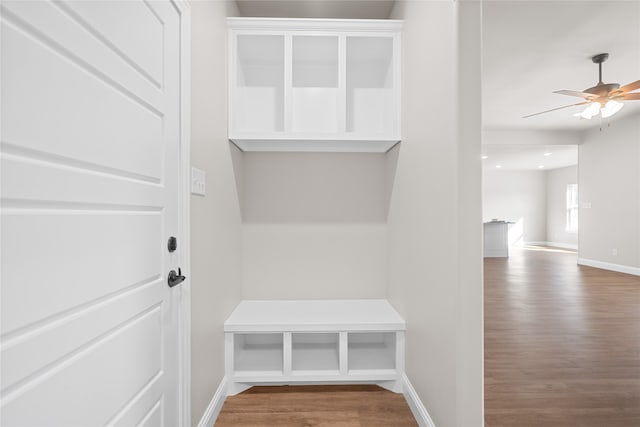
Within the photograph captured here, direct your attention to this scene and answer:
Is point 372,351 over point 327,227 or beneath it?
beneath

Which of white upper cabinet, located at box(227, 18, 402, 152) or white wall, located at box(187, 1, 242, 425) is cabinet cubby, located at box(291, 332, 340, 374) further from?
white upper cabinet, located at box(227, 18, 402, 152)

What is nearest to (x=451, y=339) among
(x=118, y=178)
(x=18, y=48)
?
(x=118, y=178)

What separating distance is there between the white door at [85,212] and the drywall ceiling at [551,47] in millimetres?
2902

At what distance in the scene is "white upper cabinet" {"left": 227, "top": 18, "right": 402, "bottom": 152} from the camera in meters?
2.09

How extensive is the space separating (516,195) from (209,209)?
12252mm

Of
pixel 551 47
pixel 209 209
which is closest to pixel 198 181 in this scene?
pixel 209 209

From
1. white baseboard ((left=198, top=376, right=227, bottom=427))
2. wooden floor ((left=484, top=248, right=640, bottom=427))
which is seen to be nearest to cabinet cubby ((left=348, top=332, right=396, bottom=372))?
wooden floor ((left=484, top=248, right=640, bottom=427))

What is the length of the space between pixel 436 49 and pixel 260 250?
1.82 meters

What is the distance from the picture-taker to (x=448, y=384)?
4.65 ft

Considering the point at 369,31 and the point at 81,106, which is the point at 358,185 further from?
the point at 81,106

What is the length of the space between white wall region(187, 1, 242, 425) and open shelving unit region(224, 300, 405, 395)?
18cm

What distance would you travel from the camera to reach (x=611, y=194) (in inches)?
239

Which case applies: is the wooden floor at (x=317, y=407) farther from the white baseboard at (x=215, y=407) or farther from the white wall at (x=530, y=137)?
the white wall at (x=530, y=137)

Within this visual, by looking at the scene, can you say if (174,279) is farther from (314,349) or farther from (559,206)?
(559,206)
